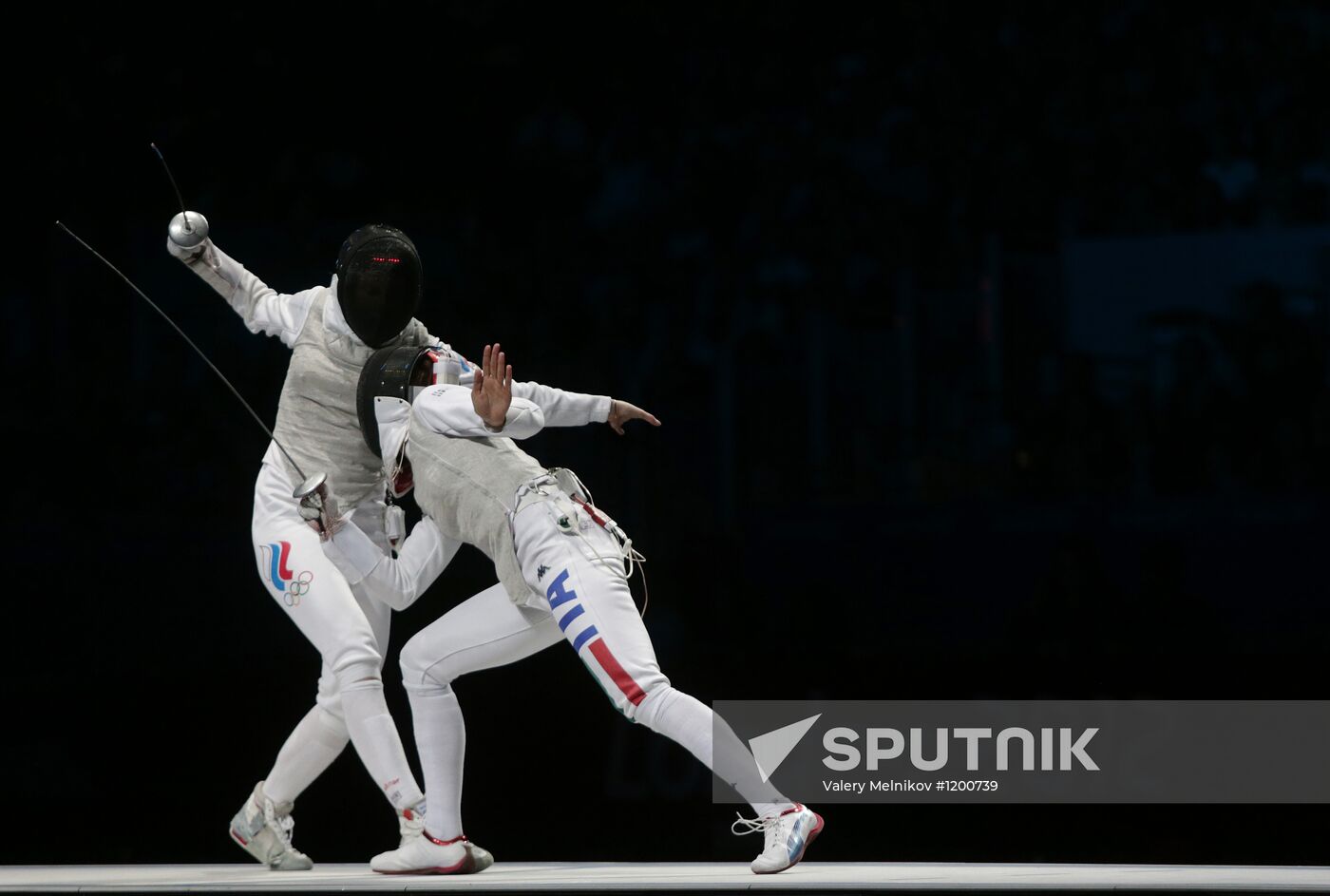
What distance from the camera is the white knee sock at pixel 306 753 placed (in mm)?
3115

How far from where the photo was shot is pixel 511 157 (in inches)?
236

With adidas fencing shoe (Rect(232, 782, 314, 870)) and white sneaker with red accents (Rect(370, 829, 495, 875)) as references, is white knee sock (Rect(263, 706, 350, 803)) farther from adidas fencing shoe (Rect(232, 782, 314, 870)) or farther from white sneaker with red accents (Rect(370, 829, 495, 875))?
white sneaker with red accents (Rect(370, 829, 495, 875))

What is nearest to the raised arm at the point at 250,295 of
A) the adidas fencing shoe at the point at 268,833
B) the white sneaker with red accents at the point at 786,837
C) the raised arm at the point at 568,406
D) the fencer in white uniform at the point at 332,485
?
the fencer in white uniform at the point at 332,485

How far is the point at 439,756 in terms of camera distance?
117 inches

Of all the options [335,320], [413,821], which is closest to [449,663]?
[413,821]

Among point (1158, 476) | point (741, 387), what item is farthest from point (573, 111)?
point (1158, 476)

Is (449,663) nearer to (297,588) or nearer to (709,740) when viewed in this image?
(297,588)

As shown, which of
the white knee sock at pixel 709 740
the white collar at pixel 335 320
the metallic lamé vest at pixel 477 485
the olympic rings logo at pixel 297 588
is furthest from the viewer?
the white collar at pixel 335 320

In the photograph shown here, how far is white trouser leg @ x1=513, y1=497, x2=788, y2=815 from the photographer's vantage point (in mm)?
2773

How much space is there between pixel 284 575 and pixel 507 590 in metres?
0.45

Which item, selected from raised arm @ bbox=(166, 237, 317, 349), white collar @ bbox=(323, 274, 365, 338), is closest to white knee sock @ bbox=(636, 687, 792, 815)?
white collar @ bbox=(323, 274, 365, 338)

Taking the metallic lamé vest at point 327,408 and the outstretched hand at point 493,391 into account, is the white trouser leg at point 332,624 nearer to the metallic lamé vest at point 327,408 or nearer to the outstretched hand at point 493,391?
the metallic lamé vest at point 327,408

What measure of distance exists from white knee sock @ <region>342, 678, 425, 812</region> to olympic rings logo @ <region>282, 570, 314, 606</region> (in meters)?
0.20

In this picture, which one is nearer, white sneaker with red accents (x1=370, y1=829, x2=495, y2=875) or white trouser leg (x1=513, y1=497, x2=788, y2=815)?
white trouser leg (x1=513, y1=497, x2=788, y2=815)
